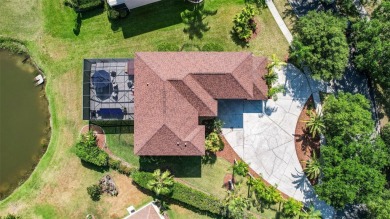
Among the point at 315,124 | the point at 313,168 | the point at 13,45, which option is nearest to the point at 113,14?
the point at 13,45

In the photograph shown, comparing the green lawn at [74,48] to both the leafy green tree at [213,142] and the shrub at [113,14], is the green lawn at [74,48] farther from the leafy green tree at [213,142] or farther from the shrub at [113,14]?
the leafy green tree at [213,142]

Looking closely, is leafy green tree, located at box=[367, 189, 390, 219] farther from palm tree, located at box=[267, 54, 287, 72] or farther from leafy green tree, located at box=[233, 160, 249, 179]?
palm tree, located at box=[267, 54, 287, 72]

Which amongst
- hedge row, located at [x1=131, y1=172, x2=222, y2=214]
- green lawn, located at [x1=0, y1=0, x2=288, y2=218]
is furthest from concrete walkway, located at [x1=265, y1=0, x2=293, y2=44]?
hedge row, located at [x1=131, y1=172, x2=222, y2=214]

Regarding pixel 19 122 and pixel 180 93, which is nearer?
pixel 180 93

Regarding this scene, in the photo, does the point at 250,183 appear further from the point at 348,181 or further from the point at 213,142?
the point at 348,181

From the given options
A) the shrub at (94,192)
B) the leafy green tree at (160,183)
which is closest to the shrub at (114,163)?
the shrub at (94,192)

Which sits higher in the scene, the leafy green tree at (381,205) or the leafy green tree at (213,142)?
the leafy green tree at (213,142)
